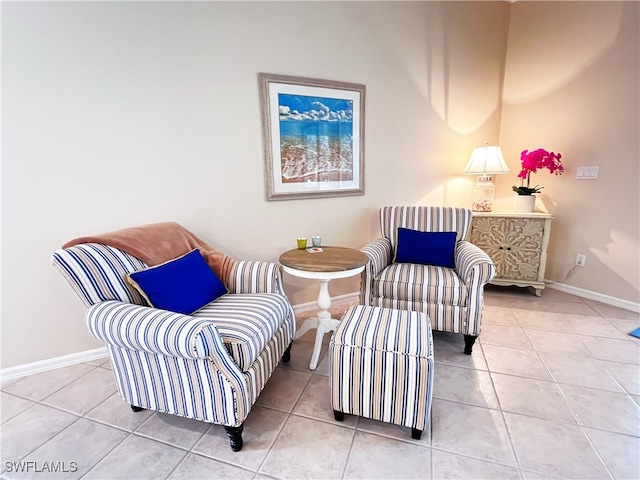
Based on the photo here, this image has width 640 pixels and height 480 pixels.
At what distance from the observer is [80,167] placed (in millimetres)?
1919

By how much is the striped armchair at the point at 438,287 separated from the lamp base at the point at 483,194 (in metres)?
0.84

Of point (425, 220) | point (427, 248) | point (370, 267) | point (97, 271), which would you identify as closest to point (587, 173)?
point (425, 220)

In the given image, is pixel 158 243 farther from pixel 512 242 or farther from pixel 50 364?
pixel 512 242

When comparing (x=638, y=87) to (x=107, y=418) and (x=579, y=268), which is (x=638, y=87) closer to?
(x=579, y=268)

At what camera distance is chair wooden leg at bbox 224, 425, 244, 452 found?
1.38 m

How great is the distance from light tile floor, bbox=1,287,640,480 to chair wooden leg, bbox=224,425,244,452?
36 mm

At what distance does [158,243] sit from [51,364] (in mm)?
1134

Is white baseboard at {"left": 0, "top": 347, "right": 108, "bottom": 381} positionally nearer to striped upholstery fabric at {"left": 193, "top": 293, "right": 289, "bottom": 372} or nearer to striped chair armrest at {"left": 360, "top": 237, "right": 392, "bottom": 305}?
striped upholstery fabric at {"left": 193, "top": 293, "right": 289, "bottom": 372}

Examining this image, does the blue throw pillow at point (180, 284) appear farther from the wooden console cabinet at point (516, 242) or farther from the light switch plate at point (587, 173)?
the light switch plate at point (587, 173)

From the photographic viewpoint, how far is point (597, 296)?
2898 millimetres

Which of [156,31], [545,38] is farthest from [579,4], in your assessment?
[156,31]

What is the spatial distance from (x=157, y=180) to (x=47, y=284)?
91 centimetres

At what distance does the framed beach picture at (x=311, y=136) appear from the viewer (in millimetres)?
2342

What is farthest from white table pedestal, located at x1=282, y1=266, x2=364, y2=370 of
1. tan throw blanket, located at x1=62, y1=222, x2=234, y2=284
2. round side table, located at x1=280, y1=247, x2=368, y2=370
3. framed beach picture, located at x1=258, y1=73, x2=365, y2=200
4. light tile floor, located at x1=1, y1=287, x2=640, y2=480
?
framed beach picture, located at x1=258, y1=73, x2=365, y2=200
